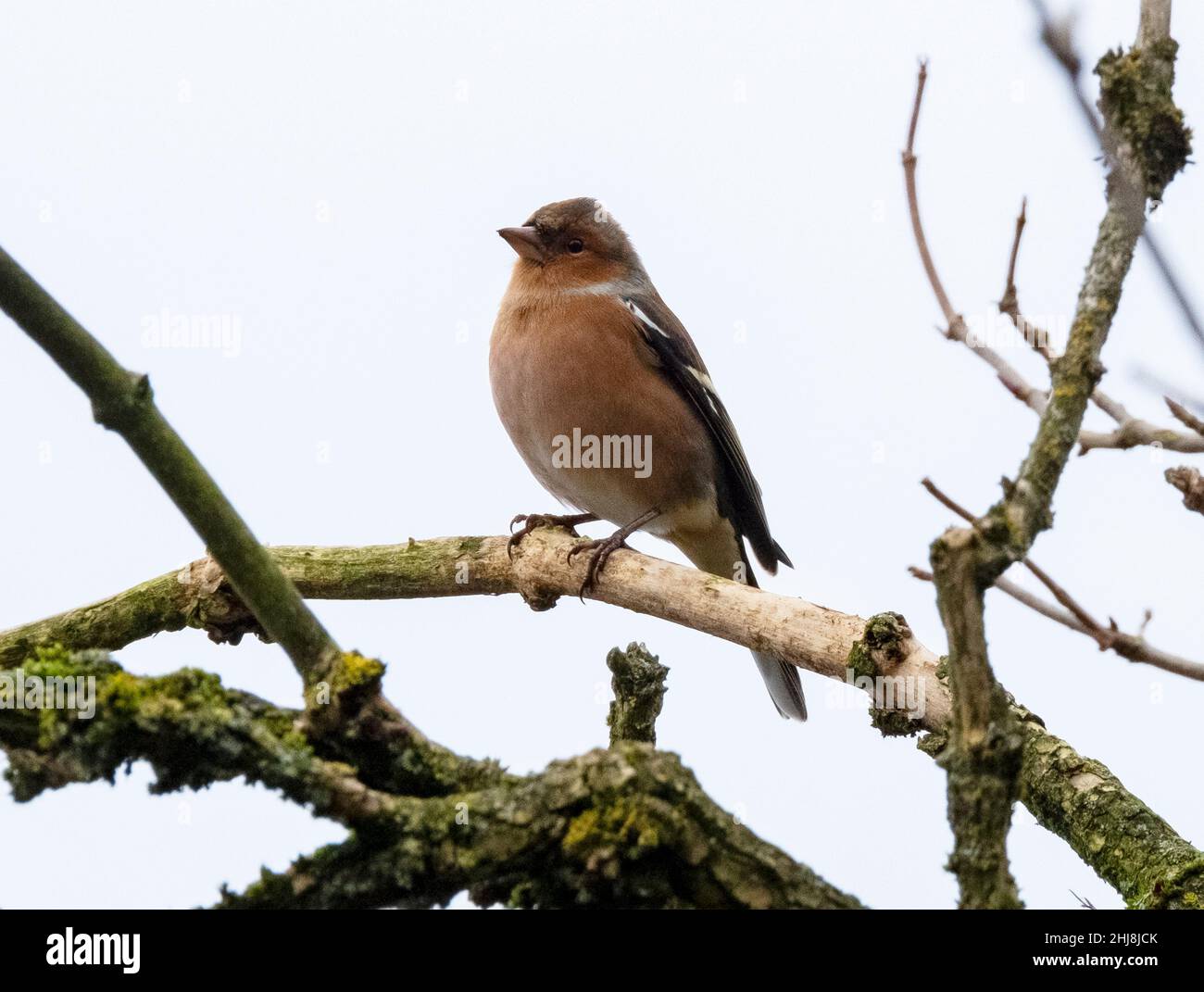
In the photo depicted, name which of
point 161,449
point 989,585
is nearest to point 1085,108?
point 989,585

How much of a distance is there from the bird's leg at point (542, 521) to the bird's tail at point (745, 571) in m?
0.71

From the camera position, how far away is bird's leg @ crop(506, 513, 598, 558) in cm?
641

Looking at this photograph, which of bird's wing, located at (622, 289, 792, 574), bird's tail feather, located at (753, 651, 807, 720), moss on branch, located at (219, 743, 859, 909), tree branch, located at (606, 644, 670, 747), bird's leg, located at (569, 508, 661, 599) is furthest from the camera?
bird's wing, located at (622, 289, 792, 574)

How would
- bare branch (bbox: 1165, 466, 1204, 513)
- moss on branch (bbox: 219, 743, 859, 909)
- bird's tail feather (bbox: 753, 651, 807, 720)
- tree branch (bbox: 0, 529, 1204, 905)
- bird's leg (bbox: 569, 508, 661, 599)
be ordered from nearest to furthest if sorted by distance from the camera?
moss on branch (bbox: 219, 743, 859, 909) → tree branch (bbox: 0, 529, 1204, 905) → bare branch (bbox: 1165, 466, 1204, 513) → bird's leg (bbox: 569, 508, 661, 599) → bird's tail feather (bbox: 753, 651, 807, 720)

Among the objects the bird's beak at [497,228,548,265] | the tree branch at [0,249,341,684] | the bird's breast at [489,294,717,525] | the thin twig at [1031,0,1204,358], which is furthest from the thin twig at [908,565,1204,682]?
the bird's beak at [497,228,548,265]

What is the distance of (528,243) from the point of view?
25.8 feet

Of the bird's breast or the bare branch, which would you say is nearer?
the bare branch

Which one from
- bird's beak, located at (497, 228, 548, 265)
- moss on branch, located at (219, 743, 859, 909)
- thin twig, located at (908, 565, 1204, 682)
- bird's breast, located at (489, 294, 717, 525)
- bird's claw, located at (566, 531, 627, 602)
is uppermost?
bird's beak, located at (497, 228, 548, 265)

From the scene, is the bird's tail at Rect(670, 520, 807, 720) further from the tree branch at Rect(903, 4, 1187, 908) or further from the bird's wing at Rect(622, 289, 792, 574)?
the tree branch at Rect(903, 4, 1187, 908)

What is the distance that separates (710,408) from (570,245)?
54.7 inches

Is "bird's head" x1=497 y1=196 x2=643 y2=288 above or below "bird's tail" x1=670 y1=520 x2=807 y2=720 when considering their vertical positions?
above

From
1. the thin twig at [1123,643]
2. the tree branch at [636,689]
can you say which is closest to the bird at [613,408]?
the tree branch at [636,689]

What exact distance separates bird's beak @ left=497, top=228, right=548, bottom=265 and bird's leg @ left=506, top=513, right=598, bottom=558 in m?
1.70

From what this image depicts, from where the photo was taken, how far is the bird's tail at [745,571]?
718 cm
